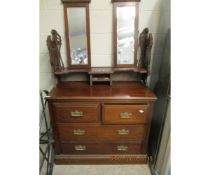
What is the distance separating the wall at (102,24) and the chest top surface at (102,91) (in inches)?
11.7

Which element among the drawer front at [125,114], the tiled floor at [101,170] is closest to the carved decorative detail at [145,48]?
the drawer front at [125,114]

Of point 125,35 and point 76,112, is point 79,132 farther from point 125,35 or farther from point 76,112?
point 125,35

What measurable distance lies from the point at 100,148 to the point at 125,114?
485mm

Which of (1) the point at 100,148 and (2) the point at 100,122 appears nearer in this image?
(2) the point at 100,122

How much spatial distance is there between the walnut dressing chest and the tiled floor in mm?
54

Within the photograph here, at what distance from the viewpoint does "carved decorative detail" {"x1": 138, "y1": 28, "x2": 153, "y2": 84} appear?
4.91ft

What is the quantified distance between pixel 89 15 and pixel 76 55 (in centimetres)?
44

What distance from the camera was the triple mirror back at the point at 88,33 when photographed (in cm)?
151

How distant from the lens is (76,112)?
54.8 inches

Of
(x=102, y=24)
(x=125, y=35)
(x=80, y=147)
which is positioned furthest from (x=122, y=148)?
(x=102, y=24)

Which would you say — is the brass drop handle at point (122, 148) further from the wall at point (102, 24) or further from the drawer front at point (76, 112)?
the wall at point (102, 24)
